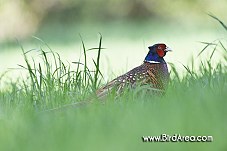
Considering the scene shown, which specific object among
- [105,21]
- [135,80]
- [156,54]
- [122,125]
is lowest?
[122,125]

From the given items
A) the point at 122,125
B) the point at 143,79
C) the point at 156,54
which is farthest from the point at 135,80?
the point at 122,125

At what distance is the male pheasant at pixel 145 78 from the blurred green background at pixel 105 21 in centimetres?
1293

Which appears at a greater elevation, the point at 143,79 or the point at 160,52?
the point at 160,52

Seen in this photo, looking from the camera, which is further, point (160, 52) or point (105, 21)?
point (105, 21)

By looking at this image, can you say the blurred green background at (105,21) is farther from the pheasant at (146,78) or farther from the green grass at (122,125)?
the green grass at (122,125)

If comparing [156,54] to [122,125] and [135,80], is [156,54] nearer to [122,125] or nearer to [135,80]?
[135,80]

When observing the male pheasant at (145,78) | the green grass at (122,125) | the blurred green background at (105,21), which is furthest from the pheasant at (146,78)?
the blurred green background at (105,21)

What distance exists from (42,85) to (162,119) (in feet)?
6.79

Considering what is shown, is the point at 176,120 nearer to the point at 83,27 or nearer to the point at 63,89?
the point at 63,89

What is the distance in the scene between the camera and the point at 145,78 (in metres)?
4.64

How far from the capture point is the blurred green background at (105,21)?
2005 centimetres

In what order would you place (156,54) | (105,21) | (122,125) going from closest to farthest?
1. (122,125)
2. (156,54)
3. (105,21)

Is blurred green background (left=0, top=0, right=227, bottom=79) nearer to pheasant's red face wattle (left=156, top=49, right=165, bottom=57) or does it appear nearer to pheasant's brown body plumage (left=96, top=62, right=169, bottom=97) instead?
pheasant's red face wattle (left=156, top=49, right=165, bottom=57)

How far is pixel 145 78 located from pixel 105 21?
21991 millimetres
